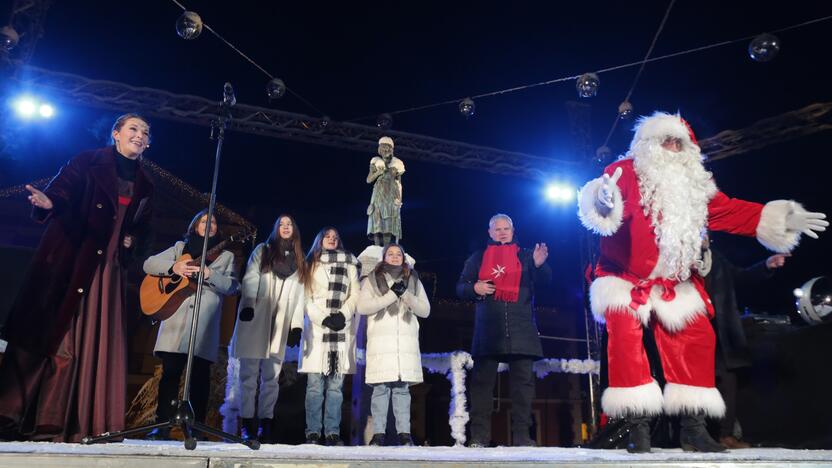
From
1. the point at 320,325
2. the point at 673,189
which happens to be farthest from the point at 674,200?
the point at 320,325

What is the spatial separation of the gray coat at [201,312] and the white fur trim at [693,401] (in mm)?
3035

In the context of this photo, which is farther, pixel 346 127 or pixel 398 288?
pixel 346 127

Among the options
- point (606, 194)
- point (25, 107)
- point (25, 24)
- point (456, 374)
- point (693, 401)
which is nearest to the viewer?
point (693, 401)

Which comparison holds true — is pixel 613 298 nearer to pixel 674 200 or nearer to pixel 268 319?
pixel 674 200

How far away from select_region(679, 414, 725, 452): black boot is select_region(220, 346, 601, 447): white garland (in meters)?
1.87

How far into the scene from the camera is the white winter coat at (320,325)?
413 cm

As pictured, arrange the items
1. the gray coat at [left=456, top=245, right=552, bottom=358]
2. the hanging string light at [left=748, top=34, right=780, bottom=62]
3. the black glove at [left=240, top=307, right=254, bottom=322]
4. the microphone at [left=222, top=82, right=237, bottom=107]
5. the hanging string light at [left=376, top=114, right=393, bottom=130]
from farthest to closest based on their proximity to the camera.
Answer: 1. the hanging string light at [left=376, top=114, right=393, bottom=130]
2. the hanging string light at [left=748, top=34, right=780, bottom=62]
3. the gray coat at [left=456, top=245, right=552, bottom=358]
4. the black glove at [left=240, top=307, right=254, bottom=322]
5. the microphone at [left=222, top=82, right=237, bottom=107]

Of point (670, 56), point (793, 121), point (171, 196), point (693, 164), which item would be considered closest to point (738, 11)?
point (670, 56)

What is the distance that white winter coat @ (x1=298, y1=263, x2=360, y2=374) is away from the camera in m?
4.13

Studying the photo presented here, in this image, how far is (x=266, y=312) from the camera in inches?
171

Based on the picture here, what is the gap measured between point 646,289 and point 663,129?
1.02 m

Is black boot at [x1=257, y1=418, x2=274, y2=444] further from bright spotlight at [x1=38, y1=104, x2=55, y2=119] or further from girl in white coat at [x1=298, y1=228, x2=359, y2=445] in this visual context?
bright spotlight at [x1=38, y1=104, x2=55, y2=119]

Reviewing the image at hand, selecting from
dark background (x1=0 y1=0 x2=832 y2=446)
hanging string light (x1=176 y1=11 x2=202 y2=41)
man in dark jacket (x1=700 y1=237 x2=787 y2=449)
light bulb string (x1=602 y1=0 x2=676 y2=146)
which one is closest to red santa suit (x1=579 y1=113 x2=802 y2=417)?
man in dark jacket (x1=700 y1=237 x2=787 y2=449)

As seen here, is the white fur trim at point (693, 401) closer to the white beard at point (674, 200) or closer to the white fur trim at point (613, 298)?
the white fur trim at point (613, 298)
